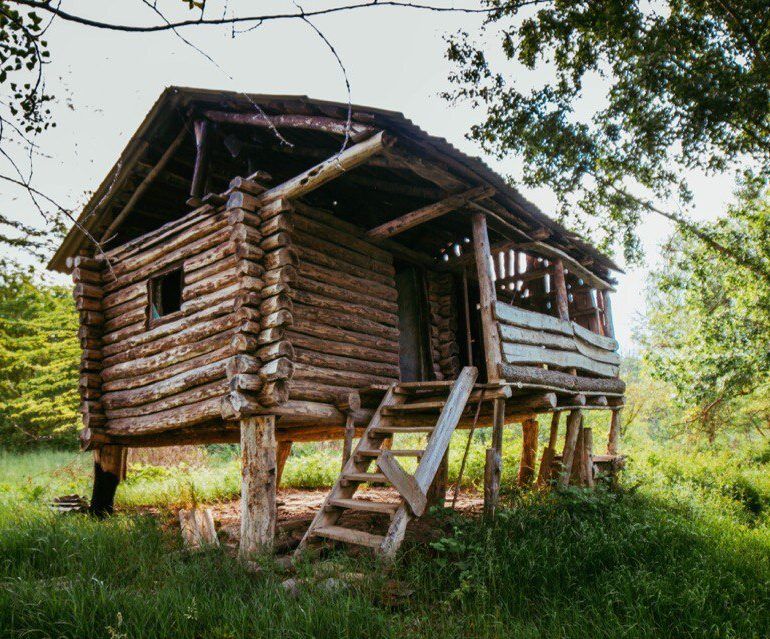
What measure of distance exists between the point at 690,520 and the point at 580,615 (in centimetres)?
463

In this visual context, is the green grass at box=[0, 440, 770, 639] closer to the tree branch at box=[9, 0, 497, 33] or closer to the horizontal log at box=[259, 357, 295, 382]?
the horizontal log at box=[259, 357, 295, 382]

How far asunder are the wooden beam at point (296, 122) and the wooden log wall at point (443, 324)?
4266 millimetres

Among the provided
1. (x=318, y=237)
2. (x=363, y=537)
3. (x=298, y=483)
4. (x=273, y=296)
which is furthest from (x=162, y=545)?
(x=298, y=483)

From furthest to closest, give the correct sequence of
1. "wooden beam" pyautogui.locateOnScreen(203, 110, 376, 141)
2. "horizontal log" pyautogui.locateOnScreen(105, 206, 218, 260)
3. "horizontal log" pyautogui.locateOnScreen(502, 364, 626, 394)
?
1. "horizontal log" pyautogui.locateOnScreen(105, 206, 218, 260)
2. "horizontal log" pyautogui.locateOnScreen(502, 364, 626, 394)
3. "wooden beam" pyautogui.locateOnScreen(203, 110, 376, 141)

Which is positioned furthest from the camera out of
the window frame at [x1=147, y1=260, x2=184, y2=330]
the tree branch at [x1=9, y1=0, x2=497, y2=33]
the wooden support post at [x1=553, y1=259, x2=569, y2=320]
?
the wooden support post at [x1=553, y1=259, x2=569, y2=320]

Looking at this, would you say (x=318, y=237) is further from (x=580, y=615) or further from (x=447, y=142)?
(x=580, y=615)

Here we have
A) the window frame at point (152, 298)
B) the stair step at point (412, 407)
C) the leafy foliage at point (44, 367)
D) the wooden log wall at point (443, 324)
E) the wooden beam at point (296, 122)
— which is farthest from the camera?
the leafy foliage at point (44, 367)

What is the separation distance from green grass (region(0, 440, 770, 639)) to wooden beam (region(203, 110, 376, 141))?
4228mm

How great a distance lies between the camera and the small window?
330 inches

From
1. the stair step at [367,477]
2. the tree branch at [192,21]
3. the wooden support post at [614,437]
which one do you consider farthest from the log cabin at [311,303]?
the tree branch at [192,21]

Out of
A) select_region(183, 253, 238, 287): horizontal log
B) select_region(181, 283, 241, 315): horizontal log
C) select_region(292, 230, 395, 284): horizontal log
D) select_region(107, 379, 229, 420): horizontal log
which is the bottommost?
select_region(107, 379, 229, 420): horizontal log

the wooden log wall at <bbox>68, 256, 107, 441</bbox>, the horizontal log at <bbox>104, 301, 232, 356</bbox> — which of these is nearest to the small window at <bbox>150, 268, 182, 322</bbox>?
the horizontal log at <bbox>104, 301, 232, 356</bbox>

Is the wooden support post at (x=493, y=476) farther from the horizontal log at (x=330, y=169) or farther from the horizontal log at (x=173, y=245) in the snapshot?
the horizontal log at (x=173, y=245)

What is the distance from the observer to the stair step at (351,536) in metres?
5.06
